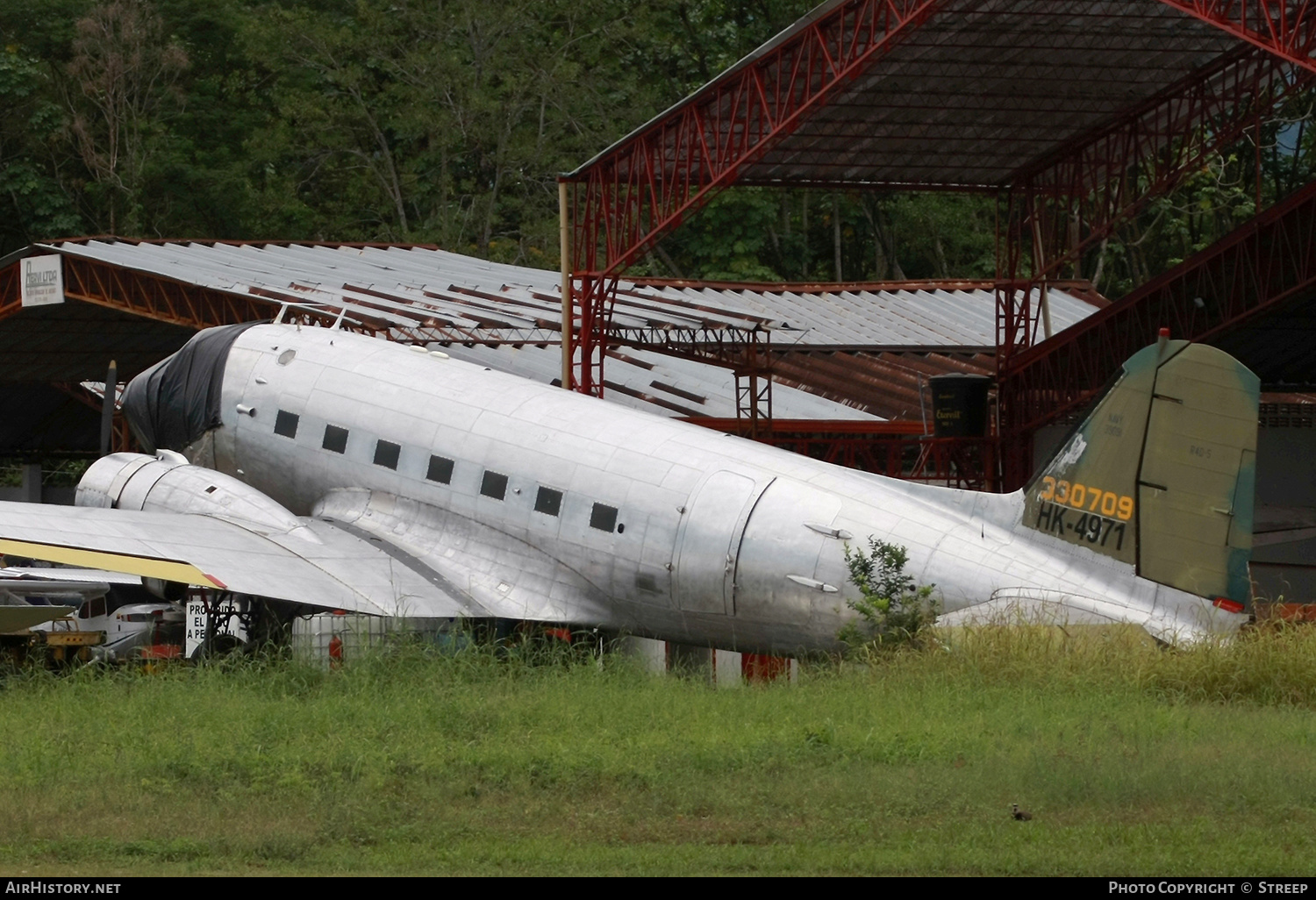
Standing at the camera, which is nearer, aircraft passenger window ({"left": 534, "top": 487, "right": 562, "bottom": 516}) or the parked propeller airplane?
the parked propeller airplane

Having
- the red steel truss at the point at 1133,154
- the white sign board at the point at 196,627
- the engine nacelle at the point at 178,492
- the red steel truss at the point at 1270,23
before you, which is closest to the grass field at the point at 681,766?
the engine nacelle at the point at 178,492

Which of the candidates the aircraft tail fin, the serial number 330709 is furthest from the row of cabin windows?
the aircraft tail fin

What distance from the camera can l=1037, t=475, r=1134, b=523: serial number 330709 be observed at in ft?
49.0

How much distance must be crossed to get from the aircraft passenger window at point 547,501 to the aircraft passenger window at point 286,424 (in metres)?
3.81

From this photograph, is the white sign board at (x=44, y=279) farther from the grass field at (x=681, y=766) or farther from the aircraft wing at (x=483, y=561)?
the grass field at (x=681, y=766)

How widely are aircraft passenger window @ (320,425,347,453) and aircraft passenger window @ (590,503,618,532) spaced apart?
376 centimetres

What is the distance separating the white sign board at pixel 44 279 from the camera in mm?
32594

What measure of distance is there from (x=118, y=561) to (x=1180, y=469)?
31.3 ft

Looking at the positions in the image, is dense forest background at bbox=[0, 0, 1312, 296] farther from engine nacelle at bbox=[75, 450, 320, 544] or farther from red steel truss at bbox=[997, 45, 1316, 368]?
engine nacelle at bbox=[75, 450, 320, 544]

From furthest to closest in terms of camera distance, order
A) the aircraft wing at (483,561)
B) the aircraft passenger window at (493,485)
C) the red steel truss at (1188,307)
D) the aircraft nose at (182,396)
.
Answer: the red steel truss at (1188,307)
the aircraft nose at (182,396)
the aircraft passenger window at (493,485)
the aircraft wing at (483,561)
